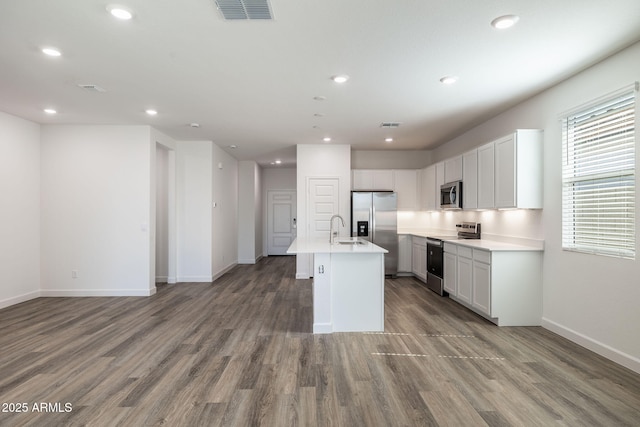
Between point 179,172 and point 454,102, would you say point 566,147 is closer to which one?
point 454,102

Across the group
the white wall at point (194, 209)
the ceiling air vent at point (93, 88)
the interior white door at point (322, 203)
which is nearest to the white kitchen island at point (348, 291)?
the ceiling air vent at point (93, 88)

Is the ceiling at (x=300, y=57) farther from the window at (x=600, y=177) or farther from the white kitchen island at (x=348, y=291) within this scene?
the white kitchen island at (x=348, y=291)

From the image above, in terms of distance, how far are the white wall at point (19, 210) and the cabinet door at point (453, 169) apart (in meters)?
6.80

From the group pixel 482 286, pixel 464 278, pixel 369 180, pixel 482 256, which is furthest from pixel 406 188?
pixel 482 286

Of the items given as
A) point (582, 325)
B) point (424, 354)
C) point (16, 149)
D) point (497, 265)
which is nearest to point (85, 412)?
point (424, 354)

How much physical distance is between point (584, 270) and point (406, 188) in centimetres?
420

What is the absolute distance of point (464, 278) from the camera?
467 cm

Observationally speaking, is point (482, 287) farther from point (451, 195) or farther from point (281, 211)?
point (281, 211)

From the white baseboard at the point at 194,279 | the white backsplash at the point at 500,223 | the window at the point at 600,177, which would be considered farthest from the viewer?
the white baseboard at the point at 194,279

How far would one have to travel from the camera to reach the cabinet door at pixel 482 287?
4008 millimetres

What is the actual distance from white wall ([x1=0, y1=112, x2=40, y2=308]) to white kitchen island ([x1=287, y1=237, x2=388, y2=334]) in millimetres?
4376

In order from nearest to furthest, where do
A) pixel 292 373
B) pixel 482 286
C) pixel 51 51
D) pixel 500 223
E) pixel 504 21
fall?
pixel 504 21, pixel 292 373, pixel 51 51, pixel 482 286, pixel 500 223

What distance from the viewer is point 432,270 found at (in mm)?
5871

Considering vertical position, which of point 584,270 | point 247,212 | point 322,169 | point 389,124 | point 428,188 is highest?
point 389,124
